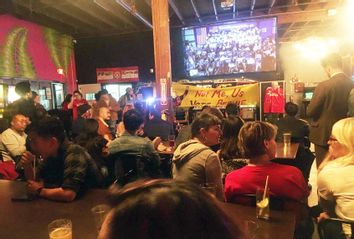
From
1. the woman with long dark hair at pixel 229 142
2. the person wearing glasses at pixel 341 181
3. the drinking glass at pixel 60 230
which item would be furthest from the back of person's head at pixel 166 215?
the woman with long dark hair at pixel 229 142

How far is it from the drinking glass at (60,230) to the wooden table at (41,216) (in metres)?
0.08

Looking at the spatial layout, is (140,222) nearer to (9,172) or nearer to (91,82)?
(9,172)

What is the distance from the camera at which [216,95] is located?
184 inches

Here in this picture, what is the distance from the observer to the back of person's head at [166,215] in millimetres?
500

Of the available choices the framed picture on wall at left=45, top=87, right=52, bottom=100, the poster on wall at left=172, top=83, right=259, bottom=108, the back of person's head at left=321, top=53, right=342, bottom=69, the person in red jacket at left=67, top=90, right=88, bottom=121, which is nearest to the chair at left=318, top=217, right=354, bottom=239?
the back of person's head at left=321, top=53, right=342, bottom=69

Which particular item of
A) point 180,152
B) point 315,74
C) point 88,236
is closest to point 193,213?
point 88,236

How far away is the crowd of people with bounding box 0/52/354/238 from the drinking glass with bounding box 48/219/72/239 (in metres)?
0.50

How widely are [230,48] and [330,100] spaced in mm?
4897

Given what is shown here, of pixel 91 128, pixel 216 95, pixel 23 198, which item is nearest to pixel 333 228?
pixel 23 198

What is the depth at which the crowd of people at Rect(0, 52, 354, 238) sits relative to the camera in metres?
0.53

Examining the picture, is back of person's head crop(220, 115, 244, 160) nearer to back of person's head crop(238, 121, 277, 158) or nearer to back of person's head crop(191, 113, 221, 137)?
back of person's head crop(191, 113, 221, 137)

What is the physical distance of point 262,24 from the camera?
7770 mm

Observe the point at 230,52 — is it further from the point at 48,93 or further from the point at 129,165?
the point at 129,165

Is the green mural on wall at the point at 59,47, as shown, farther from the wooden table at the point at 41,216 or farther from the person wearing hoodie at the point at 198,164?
the person wearing hoodie at the point at 198,164
